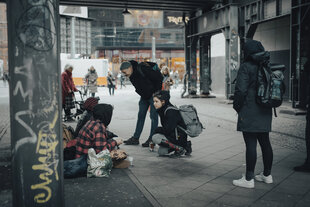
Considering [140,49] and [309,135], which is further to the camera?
[140,49]

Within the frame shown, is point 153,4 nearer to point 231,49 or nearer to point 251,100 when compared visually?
point 231,49

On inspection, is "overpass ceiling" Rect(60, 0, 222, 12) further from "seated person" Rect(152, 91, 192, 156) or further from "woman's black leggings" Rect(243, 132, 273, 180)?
"woman's black leggings" Rect(243, 132, 273, 180)

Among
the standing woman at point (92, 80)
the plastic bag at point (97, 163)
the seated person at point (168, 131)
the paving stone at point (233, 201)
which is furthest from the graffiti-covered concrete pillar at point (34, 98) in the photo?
the standing woman at point (92, 80)

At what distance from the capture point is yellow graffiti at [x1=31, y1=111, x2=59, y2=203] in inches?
100

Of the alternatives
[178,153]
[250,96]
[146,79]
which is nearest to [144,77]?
[146,79]

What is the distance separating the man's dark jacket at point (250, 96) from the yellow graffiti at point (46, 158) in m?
2.32

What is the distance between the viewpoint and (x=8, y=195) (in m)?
4.14

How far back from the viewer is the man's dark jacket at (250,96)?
4152 mm

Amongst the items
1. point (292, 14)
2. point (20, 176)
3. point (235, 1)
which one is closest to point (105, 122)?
point (20, 176)

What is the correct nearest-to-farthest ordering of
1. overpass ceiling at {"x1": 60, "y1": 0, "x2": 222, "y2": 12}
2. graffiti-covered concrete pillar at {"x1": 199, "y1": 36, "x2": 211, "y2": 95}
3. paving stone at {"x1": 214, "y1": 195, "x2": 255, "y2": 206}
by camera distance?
paving stone at {"x1": 214, "y1": 195, "x2": 255, "y2": 206}, overpass ceiling at {"x1": 60, "y1": 0, "x2": 222, "y2": 12}, graffiti-covered concrete pillar at {"x1": 199, "y1": 36, "x2": 211, "y2": 95}

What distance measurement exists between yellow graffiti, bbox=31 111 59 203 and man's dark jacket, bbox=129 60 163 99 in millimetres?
4156

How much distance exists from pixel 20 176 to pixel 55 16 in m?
1.15

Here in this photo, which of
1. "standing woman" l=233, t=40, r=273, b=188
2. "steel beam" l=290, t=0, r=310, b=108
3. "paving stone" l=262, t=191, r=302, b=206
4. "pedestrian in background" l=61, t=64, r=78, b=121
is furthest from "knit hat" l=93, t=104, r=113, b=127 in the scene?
"steel beam" l=290, t=0, r=310, b=108

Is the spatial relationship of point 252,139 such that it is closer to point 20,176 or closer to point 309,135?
point 309,135
